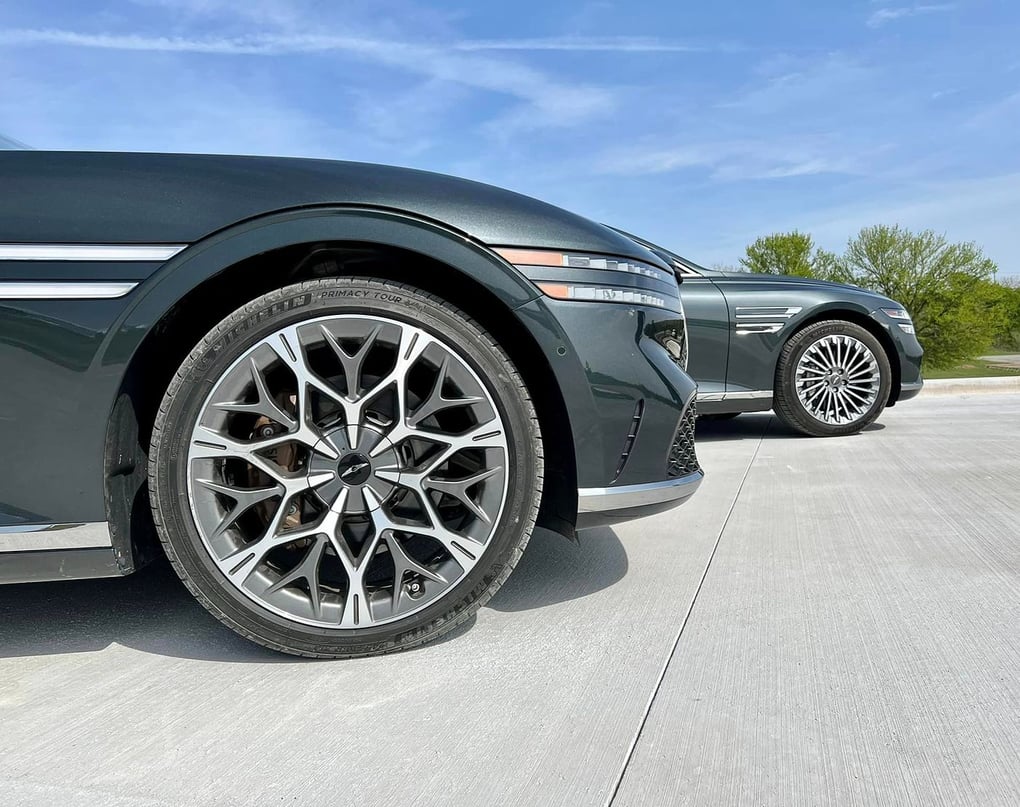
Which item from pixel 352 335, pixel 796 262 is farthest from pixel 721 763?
pixel 796 262

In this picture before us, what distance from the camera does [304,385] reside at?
1600mm

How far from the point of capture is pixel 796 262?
92.6 ft

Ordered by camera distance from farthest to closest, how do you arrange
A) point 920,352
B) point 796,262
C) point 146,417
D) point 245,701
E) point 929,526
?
point 796,262
point 920,352
point 929,526
point 146,417
point 245,701

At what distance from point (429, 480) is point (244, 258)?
2.12 feet

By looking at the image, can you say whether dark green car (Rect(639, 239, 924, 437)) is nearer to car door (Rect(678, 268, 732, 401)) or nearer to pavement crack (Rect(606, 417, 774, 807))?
car door (Rect(678, 268, 732, 401))

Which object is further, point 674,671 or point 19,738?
point 674,671

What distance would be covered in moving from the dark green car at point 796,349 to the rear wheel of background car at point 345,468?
3090 mm

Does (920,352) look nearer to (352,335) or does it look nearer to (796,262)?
Result: (352,335)

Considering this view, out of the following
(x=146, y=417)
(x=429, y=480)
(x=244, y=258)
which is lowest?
(x=429, y=480)

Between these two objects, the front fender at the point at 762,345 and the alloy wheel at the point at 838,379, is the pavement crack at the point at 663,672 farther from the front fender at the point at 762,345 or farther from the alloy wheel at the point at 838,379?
the alloy wheel at the point at 838,379

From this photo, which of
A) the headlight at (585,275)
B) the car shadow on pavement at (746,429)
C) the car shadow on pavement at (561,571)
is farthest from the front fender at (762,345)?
the headlight at (585,275)

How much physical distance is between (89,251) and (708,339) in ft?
12.2

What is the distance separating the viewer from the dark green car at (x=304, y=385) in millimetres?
1531

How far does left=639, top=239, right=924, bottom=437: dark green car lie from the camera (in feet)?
15.0
